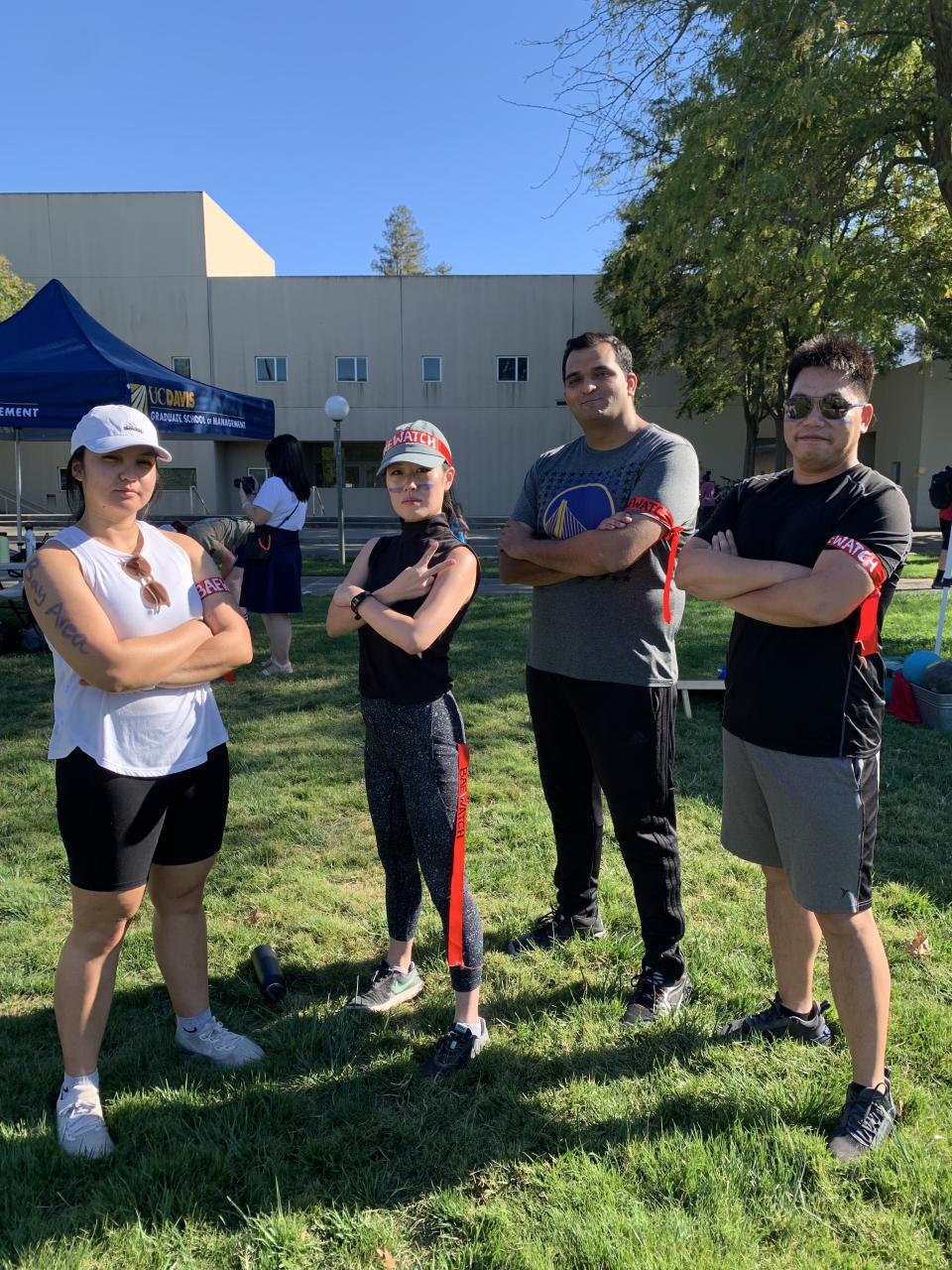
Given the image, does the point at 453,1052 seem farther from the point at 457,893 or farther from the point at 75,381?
the point at 75,381

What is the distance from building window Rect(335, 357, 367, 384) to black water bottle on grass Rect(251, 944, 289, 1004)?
30.7m

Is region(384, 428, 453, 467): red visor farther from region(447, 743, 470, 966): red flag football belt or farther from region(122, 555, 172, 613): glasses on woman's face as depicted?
region(447, 743, 470, 966): red flag football belt

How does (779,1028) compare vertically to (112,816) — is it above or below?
below

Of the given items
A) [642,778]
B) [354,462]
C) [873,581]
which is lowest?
[642,778]

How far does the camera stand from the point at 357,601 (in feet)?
7.77

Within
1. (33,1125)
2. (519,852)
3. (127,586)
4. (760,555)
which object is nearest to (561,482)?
(760,555)

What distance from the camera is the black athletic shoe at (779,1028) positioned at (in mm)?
2510

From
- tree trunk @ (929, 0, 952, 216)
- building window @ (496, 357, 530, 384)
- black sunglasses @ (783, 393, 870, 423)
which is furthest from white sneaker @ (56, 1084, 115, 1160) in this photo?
building window @ (496, 357, 530, 384)

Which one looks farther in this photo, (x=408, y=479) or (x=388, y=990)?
(x=388, y=990)

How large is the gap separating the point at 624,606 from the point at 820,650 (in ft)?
2.26

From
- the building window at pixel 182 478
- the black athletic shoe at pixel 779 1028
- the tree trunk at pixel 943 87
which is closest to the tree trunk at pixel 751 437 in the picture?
the tree trunk at pixel 943 87

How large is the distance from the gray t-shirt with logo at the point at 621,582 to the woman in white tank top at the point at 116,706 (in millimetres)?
1093

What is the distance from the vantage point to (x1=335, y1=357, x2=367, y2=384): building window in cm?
3119

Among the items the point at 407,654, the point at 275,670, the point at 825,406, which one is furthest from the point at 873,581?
the point at 275,670
